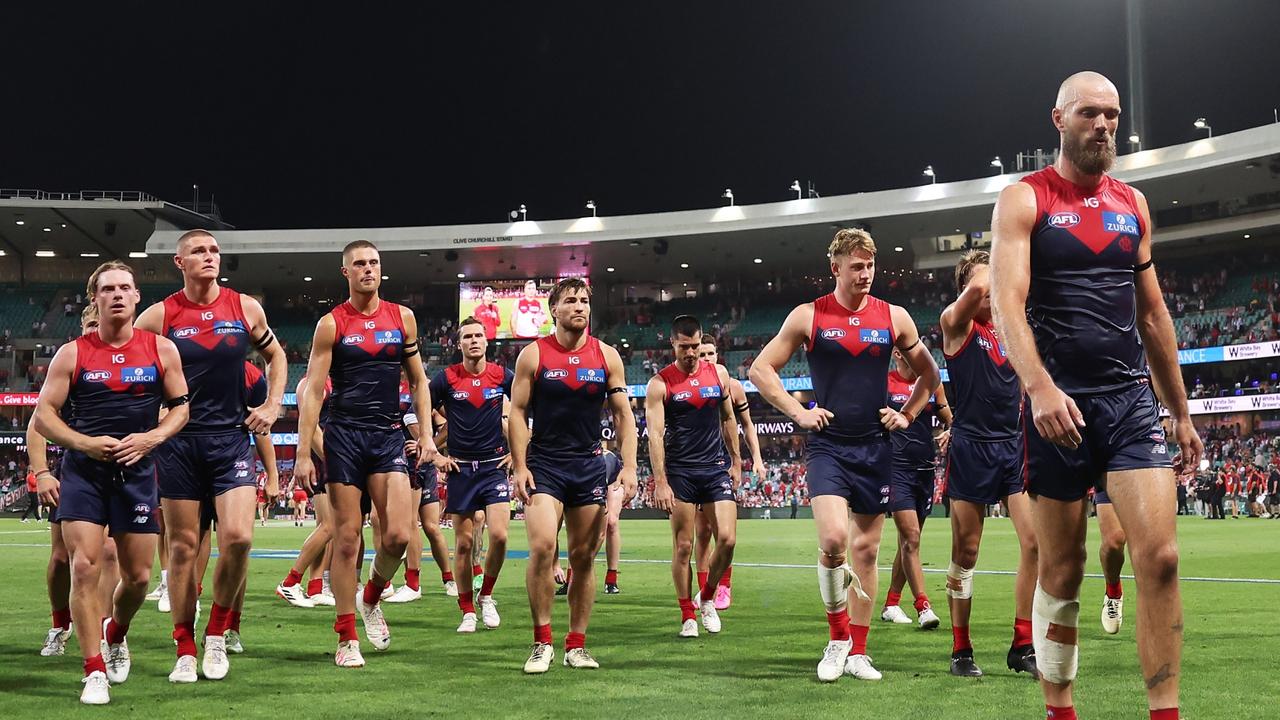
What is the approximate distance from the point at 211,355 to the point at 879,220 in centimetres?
4326

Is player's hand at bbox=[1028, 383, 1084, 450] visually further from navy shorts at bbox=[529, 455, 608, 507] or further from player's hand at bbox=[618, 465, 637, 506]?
navy shorts at bbox=[529, 455, 608, 507]

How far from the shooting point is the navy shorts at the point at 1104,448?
460cm

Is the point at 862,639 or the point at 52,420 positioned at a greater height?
the point at 52,420

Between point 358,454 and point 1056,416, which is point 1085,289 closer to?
point 1056,416

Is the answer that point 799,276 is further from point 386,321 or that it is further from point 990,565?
point 386,321

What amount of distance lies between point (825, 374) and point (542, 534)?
217 cm

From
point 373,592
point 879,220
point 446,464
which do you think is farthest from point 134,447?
point 879,220

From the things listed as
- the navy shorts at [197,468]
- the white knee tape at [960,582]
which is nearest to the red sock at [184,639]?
the navy shorts at [197,468]

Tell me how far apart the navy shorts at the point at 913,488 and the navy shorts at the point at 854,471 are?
266 centimetres

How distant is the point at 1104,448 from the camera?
4.65 m

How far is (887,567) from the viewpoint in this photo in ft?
53.9

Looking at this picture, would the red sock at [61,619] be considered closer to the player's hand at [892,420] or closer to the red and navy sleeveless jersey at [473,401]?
the red and navy sleeveless jersey at [473,401]

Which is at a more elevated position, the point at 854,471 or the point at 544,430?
the point at 544,430

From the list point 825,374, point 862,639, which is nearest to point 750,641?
point 862,639
